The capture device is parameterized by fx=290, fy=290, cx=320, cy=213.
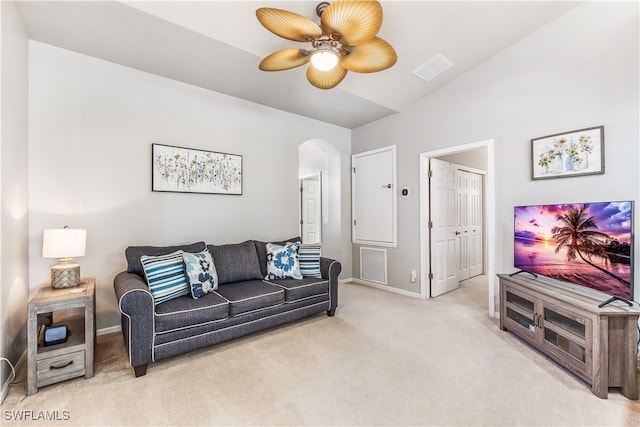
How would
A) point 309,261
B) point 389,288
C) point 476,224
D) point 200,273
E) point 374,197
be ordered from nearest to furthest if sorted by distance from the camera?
point 200,273
point 309,261
point 389,288
point 374,197
point 476,224

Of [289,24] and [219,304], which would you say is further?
[219,304]

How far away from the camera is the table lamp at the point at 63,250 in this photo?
216cm

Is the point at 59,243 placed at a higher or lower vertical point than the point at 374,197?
lower

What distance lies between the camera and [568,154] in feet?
8.70

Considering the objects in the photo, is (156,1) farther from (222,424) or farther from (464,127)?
(464,127)

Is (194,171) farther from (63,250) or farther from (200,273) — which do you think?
(63,250)

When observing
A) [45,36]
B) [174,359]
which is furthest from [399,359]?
[45,36]

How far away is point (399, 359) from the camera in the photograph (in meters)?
2.33

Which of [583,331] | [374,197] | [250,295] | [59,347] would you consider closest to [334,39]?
[250,295]

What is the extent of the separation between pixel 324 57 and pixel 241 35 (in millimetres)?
972

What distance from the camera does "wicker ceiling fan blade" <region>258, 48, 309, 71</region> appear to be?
6.93 feet

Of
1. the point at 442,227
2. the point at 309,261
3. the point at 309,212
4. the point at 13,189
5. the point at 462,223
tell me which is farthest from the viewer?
the point at 309,212

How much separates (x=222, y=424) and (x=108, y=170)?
99.5 inches

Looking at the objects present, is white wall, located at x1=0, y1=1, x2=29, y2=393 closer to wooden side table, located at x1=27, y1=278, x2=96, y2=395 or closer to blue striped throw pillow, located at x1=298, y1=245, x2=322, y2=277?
wooden side table, located at x1=27, y1=278, x2=96, y2=395
